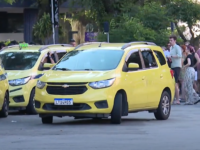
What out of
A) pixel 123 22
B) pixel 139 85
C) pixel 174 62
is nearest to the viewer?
pixel 139 85

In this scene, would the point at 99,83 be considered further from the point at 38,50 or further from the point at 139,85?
the point at 38,50

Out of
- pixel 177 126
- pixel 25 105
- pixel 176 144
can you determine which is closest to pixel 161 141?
pixel 176 144

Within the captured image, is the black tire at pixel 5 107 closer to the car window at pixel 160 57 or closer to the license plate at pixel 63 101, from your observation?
the license plate at pixel 63 101

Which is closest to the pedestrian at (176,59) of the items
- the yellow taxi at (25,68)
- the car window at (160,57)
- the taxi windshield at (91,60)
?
the yellow taxi at (25,68)

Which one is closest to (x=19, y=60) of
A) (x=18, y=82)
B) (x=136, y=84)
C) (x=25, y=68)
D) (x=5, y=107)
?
(x=25, y=68)

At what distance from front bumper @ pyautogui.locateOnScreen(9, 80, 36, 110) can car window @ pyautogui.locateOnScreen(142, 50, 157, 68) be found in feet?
11.4

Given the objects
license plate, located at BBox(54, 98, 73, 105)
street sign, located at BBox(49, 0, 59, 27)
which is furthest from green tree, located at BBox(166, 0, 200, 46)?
license plate, located at BBox(54, 98, 73, 105)

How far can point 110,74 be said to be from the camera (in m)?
14.8

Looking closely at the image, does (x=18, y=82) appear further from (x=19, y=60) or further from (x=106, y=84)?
(x=106, y=84)

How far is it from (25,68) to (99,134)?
6755mm

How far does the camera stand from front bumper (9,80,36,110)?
60.8 feet

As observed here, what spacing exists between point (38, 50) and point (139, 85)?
481 centimetres

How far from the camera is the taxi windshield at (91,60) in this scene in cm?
1541

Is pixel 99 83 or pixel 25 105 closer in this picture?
pixel 99 83
